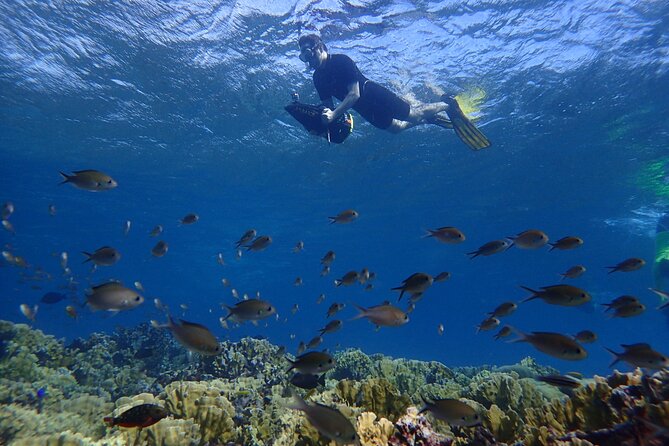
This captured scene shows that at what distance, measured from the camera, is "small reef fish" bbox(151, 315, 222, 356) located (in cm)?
376

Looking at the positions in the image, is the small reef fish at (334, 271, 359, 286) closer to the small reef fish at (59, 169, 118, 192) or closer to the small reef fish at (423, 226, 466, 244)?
the small reef fish at (423, 226, 466, 244)

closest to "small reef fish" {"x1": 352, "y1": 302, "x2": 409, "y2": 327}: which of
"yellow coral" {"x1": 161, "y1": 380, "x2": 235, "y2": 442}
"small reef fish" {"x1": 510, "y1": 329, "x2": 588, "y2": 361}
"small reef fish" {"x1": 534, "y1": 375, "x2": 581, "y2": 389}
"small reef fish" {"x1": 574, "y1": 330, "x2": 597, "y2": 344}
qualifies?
"small reef fish" {"x1": 510, "y1": 329, "x2": 588, "y2": 361}

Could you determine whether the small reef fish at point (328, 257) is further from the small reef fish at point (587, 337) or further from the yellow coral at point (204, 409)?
the small reef fish at point (587, 337)

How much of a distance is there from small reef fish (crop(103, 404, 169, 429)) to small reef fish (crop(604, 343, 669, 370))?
206 inches

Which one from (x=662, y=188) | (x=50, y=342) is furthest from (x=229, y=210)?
(x=662, y=188)

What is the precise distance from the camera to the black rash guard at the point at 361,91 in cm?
948

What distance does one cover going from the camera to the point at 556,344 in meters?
4.02

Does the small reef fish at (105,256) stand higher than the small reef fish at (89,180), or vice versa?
the small reef fish at (89,180)

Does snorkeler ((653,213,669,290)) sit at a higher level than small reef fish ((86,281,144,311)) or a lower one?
higher

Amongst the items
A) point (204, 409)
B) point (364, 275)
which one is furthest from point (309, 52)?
point (204, 409)

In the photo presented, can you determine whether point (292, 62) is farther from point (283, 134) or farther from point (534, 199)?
point (534, 199)

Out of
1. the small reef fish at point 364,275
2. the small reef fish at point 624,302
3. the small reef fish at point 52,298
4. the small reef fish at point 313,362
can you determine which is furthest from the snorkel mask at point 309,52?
the small reef fish at point 52,298

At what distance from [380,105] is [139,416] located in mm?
9859

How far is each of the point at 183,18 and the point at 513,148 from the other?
21.5 m
